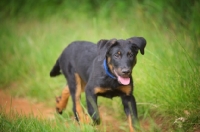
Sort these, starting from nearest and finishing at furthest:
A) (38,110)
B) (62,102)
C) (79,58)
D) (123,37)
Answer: (79,58), (62,102), (38,110), (123,37)

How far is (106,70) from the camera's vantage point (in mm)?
5898

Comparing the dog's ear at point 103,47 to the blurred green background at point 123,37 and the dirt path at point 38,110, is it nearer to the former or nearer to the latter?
the blurred green background at point 123,37

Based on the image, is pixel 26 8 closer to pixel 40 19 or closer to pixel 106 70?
pixel 40 19

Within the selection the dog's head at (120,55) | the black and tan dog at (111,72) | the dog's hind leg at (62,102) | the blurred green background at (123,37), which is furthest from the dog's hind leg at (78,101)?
the dog's head at (120,55)

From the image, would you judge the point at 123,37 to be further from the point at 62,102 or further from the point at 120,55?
the point at 120,55

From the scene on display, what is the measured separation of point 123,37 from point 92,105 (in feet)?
9.84

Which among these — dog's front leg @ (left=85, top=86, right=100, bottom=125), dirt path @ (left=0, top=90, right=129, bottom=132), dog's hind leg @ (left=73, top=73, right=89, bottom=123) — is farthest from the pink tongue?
dog's hind leg @ (left=73, top=73, right=89, bottom=123)

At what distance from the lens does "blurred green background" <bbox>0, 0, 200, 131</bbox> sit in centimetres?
600

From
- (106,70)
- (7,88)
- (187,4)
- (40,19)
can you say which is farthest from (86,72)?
(40,19)

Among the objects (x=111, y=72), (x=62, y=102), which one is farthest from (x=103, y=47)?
(x=62, y=102)

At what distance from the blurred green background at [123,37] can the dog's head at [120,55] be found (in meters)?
0.64

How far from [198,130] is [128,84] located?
3.83 feet

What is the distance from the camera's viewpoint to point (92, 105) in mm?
5941

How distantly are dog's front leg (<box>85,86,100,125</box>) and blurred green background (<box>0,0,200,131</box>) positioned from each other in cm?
72
